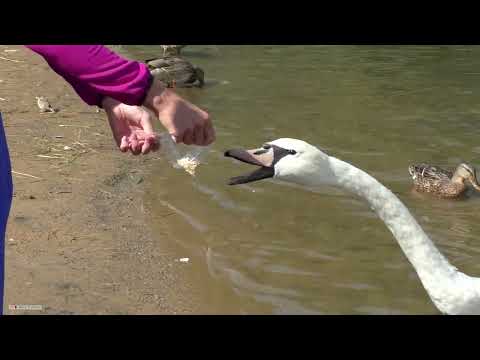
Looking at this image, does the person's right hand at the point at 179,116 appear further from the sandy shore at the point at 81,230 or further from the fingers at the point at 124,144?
the sandy shore at the point at 81,230

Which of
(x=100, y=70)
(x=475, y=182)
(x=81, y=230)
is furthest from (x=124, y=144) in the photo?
(x=475, y=182)

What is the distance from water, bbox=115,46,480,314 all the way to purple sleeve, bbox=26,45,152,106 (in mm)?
2631

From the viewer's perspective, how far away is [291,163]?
3896 millimetres

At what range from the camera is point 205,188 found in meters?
7.44

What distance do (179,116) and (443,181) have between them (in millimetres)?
5244

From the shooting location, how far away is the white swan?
12.8 ft

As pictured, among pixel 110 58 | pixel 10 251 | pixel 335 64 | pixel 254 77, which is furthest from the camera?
pixel 335 64

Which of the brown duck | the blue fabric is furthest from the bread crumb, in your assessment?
the brown duck

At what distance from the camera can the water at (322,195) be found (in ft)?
18.5

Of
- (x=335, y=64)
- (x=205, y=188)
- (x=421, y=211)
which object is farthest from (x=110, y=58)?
(x=335, y=64)

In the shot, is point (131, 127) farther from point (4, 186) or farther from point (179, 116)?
point (4, 186)

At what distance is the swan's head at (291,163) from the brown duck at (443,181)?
393cm

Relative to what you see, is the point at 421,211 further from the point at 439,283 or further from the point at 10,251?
the point at 10,251
